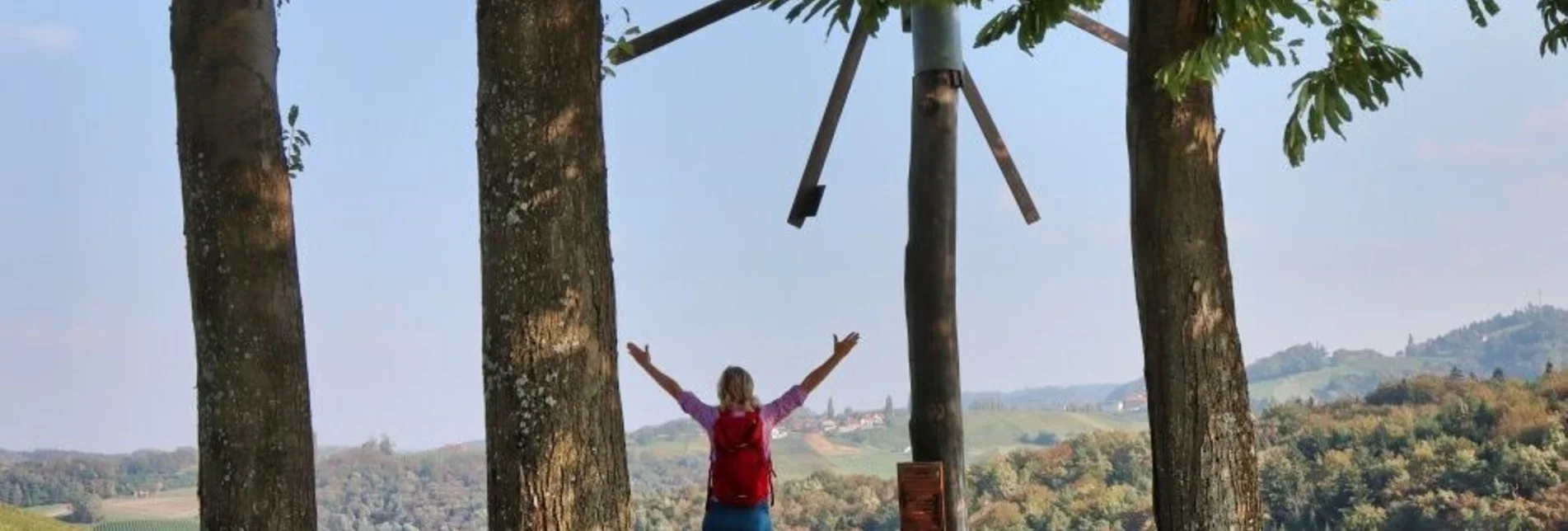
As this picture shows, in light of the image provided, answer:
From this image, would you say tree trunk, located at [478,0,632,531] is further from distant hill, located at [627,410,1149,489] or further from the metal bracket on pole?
distant hill, located at [627,410,1149,489]

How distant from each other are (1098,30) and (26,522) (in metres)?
7.73

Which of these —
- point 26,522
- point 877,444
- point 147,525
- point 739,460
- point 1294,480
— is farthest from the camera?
point 147,525

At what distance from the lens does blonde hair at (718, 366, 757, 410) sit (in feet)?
21.8

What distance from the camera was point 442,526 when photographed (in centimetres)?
1230

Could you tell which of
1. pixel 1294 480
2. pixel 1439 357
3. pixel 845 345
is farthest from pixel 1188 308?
pixel 1439 357

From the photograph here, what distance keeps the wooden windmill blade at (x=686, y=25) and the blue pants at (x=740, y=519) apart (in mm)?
2783

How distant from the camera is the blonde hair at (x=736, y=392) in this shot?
666cm

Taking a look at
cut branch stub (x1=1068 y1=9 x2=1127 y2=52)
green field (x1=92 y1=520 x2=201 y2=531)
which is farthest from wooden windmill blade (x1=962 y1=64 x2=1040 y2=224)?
green field (x1=92 y1=520 x2=201 y2=531)

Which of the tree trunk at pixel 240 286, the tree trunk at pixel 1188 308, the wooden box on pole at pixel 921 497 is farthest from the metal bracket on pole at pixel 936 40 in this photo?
the tree trunk at pixel 240 286

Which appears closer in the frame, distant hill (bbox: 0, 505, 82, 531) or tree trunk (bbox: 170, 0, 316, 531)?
tree trunk (bbox: 170, 0, 316, 531)

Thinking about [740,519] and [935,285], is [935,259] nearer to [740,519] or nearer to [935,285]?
[935,285]

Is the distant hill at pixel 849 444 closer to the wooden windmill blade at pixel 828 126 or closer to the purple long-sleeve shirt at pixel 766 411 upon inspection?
the wooden windmill blade at pixel 828 126

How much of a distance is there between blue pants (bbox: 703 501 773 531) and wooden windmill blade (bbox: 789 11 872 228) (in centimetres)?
266

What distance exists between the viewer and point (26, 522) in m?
12.5
